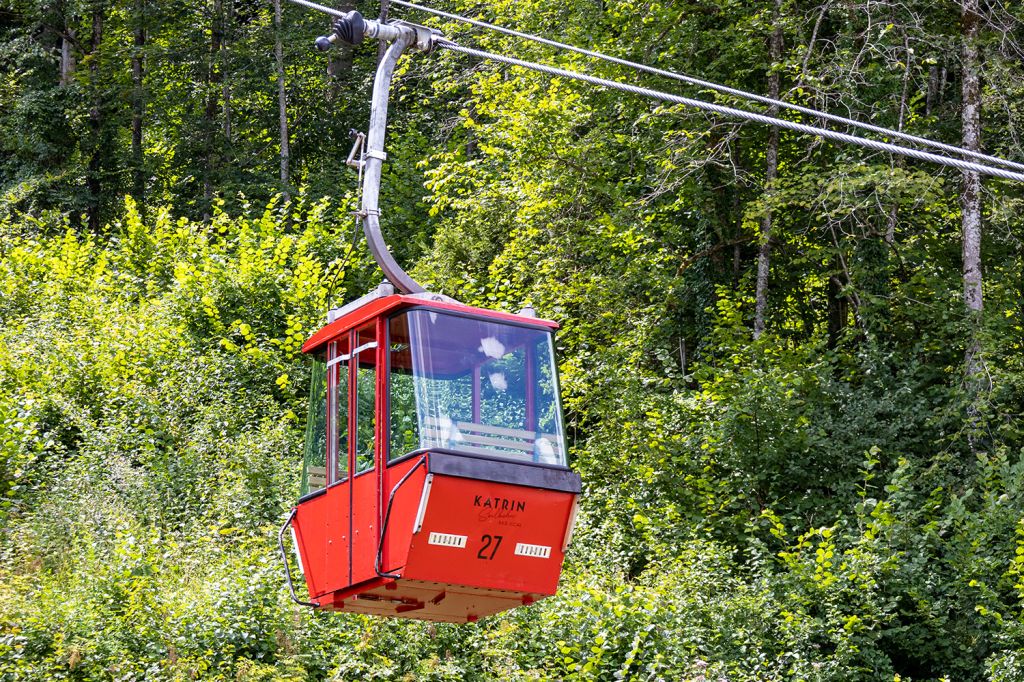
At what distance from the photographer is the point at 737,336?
66.4 ft

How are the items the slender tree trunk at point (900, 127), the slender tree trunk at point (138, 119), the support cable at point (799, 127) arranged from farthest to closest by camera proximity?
the slender tree trunk at point (138, 119)
the slender tree trunk at point (900, 127)
the support cable at point (799, 127)

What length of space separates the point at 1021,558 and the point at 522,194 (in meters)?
10.7

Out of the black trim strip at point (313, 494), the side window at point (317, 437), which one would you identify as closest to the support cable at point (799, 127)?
the side window at point (317, 437)

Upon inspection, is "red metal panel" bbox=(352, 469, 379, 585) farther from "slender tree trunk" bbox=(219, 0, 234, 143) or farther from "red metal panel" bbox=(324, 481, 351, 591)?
"slender tree trunk" bbox=(219, 0, 234, 143)

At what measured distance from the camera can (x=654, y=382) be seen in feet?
68.4

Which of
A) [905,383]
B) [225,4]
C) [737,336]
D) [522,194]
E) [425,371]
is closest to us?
[425,371]

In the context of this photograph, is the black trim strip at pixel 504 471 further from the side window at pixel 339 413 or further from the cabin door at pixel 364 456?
the side window at pixel 339 413

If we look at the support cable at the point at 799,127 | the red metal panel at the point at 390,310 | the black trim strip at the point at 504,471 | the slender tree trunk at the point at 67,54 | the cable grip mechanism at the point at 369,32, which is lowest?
the black trim strip at the point at 504,471

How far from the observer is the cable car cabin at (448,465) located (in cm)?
1014

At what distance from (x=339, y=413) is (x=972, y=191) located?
33.9 feet

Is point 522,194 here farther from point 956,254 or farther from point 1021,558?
point 1021,558

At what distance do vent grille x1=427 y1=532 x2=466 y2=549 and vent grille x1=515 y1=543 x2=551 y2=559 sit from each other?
502 mm

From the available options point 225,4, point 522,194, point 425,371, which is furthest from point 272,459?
point 225,4

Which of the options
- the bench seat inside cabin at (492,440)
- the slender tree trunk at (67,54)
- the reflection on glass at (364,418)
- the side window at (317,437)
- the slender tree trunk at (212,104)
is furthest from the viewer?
the slender tree trunk at (67,54)
